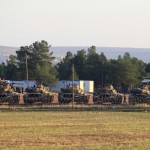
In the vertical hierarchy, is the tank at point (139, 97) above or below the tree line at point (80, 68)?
below

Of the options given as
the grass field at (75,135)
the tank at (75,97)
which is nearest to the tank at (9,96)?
the tank at (75,97)

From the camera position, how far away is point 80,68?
112m

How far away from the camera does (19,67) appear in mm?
107688

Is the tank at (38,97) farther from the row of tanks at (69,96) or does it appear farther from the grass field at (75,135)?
the grass field at (75,135)

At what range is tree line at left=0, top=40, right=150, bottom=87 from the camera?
3939 inches

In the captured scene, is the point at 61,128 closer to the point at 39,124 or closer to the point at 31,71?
the point at 39,124

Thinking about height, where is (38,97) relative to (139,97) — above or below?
below

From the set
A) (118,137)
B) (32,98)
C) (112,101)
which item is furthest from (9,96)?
(118,137)

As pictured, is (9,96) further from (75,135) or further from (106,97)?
(75,135)

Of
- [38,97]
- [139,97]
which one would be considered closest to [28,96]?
[38,97]

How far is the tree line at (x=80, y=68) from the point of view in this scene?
328ft

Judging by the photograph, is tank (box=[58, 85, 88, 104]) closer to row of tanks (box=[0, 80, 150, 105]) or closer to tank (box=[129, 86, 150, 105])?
row of tanks (box=[0, 80, 150, 105])

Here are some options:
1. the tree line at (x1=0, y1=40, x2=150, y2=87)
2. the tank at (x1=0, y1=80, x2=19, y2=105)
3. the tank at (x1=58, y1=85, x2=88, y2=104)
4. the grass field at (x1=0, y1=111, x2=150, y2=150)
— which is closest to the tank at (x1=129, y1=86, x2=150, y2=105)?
the tank at (x1=58, y1=85, x2=88, y2=104)

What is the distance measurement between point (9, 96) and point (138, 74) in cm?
5923
